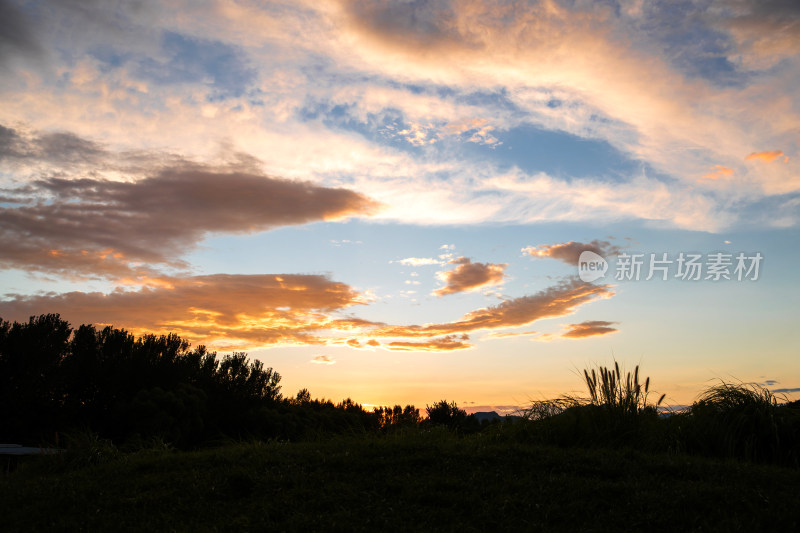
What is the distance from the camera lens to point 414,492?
23.0ft

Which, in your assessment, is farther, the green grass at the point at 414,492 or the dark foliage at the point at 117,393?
the dark foliage at the point at 117,393

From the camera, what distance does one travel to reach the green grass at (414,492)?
622cm

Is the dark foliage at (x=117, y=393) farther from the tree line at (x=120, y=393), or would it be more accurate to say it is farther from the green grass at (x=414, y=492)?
the green grass at (x=414, y=492)

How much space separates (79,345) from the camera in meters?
33.9

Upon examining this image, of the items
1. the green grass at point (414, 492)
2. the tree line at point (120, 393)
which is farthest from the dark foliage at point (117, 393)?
the green grass at point (414, 492)

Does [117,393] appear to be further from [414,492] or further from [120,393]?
[414,492]

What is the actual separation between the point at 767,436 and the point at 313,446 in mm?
7828

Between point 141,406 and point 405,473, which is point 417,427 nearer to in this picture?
point 405,473

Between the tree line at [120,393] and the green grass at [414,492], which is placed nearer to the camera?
the green grass at [414,492]

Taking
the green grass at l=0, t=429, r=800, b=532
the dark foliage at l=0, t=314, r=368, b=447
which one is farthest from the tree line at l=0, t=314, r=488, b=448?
the green grass at l=0, t=429, r=800, b=532

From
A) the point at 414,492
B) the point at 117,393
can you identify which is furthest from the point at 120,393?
the point at 414,492

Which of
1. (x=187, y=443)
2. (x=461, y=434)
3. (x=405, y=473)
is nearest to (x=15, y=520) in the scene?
(x=405, y=473)

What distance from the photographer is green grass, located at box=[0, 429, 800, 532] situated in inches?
245

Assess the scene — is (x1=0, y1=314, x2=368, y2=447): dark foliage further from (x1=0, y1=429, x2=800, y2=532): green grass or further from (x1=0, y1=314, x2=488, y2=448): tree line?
(x1=0, y1=429, x2=800, y2=532): green grass
